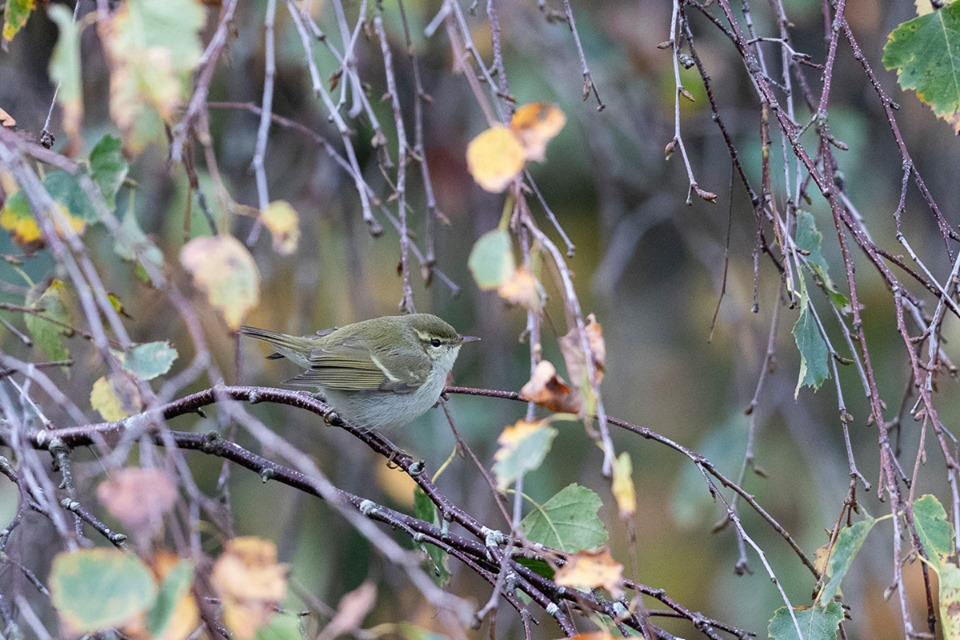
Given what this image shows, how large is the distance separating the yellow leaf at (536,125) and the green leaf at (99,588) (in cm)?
77

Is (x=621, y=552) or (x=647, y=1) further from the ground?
(x=647, y=1)

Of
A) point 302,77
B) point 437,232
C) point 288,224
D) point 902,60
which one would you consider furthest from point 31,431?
point 437,232

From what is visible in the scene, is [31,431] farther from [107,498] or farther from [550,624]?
[550,624]

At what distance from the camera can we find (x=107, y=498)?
1083 millimetres

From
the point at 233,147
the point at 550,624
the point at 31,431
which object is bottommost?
the point at 550,624

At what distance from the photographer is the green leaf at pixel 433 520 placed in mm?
2055

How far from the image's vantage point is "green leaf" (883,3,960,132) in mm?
1905

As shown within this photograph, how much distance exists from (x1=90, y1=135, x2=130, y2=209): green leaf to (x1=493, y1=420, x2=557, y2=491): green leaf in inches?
32.8

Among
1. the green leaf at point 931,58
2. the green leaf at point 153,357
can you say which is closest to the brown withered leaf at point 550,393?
the green leaf at point 153,357

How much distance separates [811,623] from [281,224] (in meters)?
1.14

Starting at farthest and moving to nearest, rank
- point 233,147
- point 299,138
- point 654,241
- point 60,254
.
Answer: point 654,241
point 299,138
point 233,147
point 60,254

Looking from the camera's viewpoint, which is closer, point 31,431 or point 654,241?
point 31,431

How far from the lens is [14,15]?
2.06 m

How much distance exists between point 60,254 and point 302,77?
3061mm
